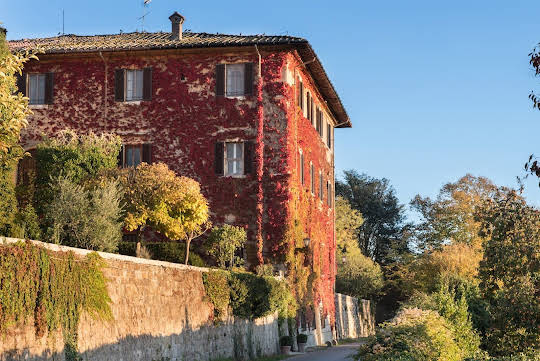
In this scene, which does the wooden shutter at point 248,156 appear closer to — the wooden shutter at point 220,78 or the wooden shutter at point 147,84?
the wooden shutter at point 220,78

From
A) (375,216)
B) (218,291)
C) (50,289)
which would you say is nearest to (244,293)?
(218,291)

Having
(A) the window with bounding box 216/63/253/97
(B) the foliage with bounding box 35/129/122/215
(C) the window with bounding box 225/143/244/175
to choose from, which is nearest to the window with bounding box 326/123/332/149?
(A) the window with bounding box 216/63/253/97

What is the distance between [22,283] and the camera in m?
12.9

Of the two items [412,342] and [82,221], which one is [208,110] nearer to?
[82,221]

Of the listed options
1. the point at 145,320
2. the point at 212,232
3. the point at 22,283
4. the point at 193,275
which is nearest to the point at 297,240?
the point at 212,232

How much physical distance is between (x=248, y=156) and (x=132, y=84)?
576 cm

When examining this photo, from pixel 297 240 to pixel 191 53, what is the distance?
848 centimetres

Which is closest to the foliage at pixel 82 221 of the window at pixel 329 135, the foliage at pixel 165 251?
the foliage at pixel 165 251

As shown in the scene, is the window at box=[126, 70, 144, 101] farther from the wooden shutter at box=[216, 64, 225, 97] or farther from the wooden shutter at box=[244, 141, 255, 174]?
the wooden shutter at box=[244, 141, 255, 174]

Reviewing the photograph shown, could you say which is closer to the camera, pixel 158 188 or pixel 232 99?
pixel 158 188

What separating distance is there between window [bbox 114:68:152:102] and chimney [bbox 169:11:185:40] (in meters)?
2.04

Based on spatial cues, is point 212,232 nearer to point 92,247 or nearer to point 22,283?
point 92,247

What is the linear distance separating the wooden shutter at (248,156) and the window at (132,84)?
14.7 ft

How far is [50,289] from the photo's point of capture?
13742 mm
